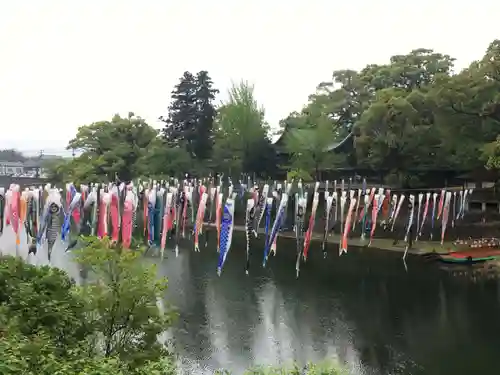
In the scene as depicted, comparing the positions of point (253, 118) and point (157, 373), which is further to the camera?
point (253, 118)

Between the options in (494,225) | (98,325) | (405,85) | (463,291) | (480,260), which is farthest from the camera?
(405,85)

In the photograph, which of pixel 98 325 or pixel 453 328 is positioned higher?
pixel 98 325

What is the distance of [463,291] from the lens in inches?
1171

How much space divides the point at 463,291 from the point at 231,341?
14.4 meters

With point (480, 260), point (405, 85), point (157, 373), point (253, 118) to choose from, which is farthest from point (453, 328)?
point (253, 118)

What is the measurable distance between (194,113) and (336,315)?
113 feet

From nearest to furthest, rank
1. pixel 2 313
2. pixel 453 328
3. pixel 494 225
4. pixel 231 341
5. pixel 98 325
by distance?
pixel 2 313 → pixel 98 325 → pixel 231 341 → pixel 453 328 → pixel 494 225

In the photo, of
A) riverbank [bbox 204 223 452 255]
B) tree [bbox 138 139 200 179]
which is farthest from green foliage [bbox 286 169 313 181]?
tree [bbox 138 139 200 179]

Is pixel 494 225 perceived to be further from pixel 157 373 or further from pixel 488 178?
pixel 157 373

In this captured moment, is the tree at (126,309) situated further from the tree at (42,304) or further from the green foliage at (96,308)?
the tree at (42,304)

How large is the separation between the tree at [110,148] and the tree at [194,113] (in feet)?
11.9

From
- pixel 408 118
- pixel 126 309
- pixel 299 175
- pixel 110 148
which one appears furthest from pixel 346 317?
pixel 110 148

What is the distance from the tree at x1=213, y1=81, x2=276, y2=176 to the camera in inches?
2206

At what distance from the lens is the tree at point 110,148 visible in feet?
174
